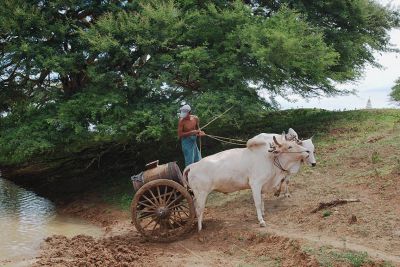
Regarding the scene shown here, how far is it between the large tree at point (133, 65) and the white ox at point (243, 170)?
373cm

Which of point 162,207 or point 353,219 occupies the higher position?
point 162,207

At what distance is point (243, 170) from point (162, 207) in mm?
1902

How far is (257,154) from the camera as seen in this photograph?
10305 mm

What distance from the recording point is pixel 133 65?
1591 cm

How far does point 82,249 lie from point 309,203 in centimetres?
501

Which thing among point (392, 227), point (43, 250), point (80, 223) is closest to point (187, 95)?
point (80, 223)

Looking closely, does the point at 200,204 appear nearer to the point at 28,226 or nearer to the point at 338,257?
the point at 338,257

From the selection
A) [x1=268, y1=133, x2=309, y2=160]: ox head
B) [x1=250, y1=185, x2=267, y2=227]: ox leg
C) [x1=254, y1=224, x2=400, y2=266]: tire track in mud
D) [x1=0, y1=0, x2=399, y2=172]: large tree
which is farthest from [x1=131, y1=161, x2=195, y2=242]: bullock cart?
[x1=0, y1=0, x2=399, y2=172]: large tree

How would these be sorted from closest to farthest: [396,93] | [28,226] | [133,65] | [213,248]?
[213,248] → [28,226] → [133,65] → [396,93]

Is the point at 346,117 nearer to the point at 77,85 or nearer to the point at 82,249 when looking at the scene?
the point at 77,85

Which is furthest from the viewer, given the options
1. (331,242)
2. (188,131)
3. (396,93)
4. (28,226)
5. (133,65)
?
(396,93)

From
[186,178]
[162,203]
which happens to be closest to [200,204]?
[186,178]

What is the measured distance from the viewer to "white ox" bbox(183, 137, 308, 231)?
10.1 metres

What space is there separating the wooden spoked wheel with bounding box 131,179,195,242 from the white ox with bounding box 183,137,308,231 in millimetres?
338
